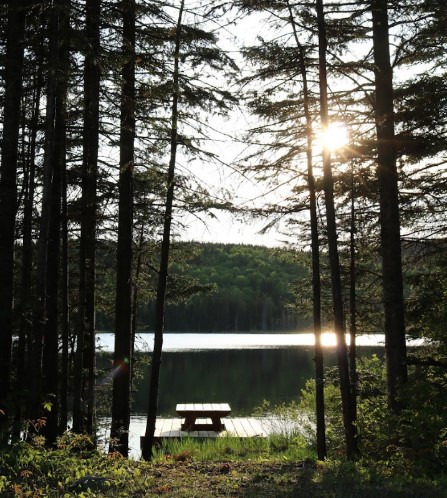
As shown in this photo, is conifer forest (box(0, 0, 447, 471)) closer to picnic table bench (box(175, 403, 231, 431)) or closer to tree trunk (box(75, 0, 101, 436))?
tree trunk (box(75, 0, 101, 436))

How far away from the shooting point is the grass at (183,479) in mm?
6422

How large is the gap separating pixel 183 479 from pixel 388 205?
6344 millimetres

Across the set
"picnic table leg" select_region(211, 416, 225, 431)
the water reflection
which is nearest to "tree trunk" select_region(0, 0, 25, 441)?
the water reflection

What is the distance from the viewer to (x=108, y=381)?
19.0 meters

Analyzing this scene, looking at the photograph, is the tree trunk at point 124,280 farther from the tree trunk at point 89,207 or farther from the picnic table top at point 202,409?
the picnic table top at point 202,409

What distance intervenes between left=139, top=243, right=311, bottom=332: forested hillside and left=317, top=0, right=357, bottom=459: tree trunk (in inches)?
4218

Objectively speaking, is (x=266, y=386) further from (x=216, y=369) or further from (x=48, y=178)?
(x=48, y=178)

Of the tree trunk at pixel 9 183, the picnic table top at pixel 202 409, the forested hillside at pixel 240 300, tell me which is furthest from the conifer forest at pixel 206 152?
the forested hillside at pixel 240 300

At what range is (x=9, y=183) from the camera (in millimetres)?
8820

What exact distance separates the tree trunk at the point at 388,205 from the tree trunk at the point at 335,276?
852 millimetres

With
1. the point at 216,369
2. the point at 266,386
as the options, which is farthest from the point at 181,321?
the point at 266,386

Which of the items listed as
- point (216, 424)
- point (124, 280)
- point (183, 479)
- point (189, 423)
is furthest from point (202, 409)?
point (183, 479)

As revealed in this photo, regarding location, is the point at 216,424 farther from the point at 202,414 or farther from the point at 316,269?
the point at 316,269

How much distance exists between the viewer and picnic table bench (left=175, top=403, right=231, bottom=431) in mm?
19734
